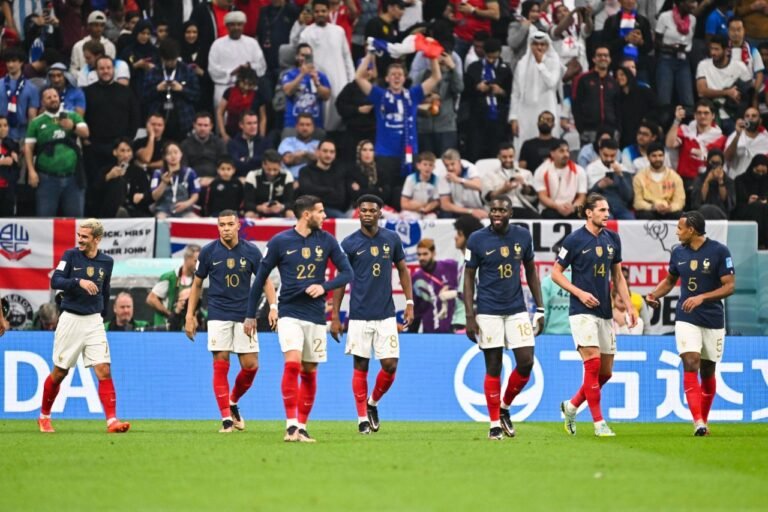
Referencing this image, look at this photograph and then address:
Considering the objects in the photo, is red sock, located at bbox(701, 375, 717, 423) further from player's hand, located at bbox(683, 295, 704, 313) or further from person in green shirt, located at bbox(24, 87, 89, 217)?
person in green shirt, located at bbox(24, 87, 89, 217)

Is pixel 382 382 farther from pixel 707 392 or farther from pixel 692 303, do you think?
pixel 707 392

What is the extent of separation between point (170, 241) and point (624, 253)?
733 centimetres

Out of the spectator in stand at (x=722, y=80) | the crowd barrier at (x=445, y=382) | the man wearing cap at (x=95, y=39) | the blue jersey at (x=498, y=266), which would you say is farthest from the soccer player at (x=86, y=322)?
the spectator in stand at (x=722, y=80)

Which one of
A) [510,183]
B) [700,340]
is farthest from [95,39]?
[700,340]

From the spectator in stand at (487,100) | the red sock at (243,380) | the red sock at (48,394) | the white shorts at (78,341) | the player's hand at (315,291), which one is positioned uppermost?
the spectator in stand at (487,100)

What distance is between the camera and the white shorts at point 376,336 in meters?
16.4

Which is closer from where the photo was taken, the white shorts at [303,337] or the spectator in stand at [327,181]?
the white shorts at [303,337]

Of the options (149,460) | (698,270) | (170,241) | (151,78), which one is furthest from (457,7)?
(149,460)

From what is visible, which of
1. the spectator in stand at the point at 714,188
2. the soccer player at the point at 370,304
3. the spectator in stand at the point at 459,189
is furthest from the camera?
the spectator in stand at the point at 714,188

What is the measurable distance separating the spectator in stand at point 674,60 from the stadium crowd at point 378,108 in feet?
0.13

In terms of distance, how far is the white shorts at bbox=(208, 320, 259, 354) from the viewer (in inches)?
657

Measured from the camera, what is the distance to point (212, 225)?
22.4 metres

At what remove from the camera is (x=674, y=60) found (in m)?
27.2

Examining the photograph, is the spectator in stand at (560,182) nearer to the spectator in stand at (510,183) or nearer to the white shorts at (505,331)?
the spectator in stand at (510,183)
